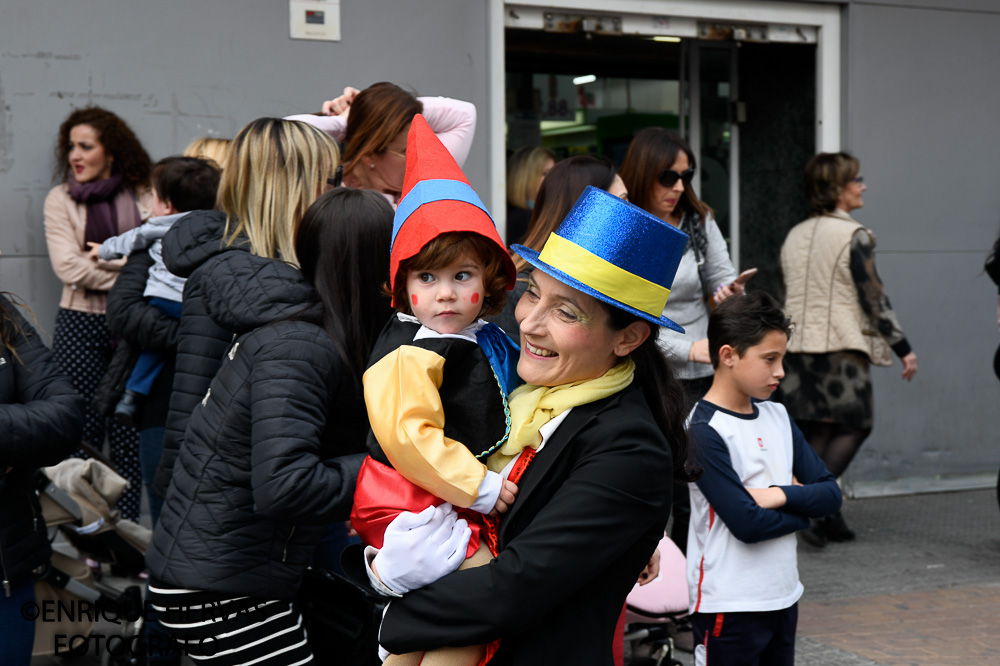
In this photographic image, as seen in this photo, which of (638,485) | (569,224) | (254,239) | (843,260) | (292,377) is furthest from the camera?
(843,260)

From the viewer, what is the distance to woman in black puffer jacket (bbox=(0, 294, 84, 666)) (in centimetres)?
312

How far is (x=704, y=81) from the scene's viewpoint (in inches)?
325

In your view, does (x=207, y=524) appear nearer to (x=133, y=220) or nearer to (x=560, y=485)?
(x=560, y=485)

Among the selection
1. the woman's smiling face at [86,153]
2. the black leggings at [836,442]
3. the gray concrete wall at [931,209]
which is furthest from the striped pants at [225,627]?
the gray concrete wall at [931,209]

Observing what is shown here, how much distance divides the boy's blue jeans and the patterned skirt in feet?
12.2

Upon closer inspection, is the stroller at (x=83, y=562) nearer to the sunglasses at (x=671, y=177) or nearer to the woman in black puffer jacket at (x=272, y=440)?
the woman in black puffer jacket at (x=272, y=440)

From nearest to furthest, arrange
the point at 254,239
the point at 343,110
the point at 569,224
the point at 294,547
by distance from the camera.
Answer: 1. the point at 569,224
2. the point at 294,547
3. the point at 254,239
4. the point at 343,110

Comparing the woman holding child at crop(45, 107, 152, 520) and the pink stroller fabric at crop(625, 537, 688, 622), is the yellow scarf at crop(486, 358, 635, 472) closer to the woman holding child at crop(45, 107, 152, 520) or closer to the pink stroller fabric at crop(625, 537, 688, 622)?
the pink stroller fabric at crop(625, 537, 688, 622)

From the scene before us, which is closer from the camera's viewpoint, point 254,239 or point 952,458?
point 254,239

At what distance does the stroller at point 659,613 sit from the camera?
159 inches

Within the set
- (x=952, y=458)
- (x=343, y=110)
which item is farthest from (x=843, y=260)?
(x=343, y=110)

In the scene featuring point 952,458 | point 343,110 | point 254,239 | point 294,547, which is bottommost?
point 952,458

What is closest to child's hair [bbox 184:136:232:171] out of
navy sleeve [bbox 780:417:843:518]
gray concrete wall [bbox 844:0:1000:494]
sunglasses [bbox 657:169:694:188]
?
sunglasses [bbox 657:169:694:188]

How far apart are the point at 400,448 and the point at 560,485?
0.32 meters
